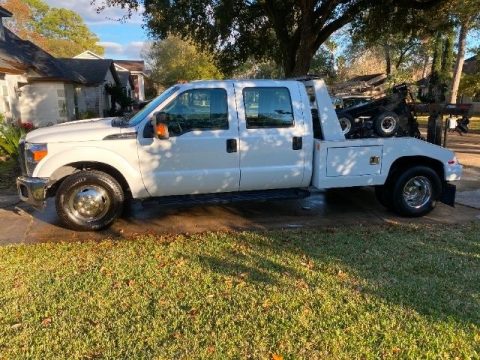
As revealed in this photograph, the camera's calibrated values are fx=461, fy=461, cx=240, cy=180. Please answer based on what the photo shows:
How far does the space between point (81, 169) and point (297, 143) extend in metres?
2.91

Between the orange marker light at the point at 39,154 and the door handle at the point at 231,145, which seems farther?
the door handle at the point at 231,145

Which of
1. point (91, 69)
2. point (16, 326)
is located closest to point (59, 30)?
point (91, 69)

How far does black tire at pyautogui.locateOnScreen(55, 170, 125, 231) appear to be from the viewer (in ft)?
19.5

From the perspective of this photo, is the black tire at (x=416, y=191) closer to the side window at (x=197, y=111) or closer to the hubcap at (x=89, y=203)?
the side window at (x=197, y=111)

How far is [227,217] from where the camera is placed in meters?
6.91

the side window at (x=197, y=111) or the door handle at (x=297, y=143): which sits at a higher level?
the side window at (x=197, y=111)

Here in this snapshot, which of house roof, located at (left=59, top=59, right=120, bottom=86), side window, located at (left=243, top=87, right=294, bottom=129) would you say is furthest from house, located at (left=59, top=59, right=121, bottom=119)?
side window, located at (left=243, top=87, right=294, bottom=129)

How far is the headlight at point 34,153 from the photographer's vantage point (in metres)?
5.79

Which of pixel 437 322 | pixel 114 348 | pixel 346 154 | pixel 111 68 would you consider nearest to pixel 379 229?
pixel 346 154

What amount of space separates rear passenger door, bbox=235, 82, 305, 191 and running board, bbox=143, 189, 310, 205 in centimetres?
11

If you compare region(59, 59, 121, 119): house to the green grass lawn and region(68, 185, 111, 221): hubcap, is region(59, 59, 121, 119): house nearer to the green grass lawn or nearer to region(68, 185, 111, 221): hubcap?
region(68, 185, 111, 221): hubcap

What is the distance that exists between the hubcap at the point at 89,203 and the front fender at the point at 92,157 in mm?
380

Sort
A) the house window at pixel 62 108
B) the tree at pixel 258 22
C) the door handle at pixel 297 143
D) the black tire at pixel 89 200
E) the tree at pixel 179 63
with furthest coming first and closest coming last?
the tree at pixel 179 63 → the house window at pixel 62 108 → the tree at pixel 258 22 → the door handle at pixel 297 143 → the black tire at pixel 89 200

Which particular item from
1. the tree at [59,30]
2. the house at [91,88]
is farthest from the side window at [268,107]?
the tree at [59,30]
